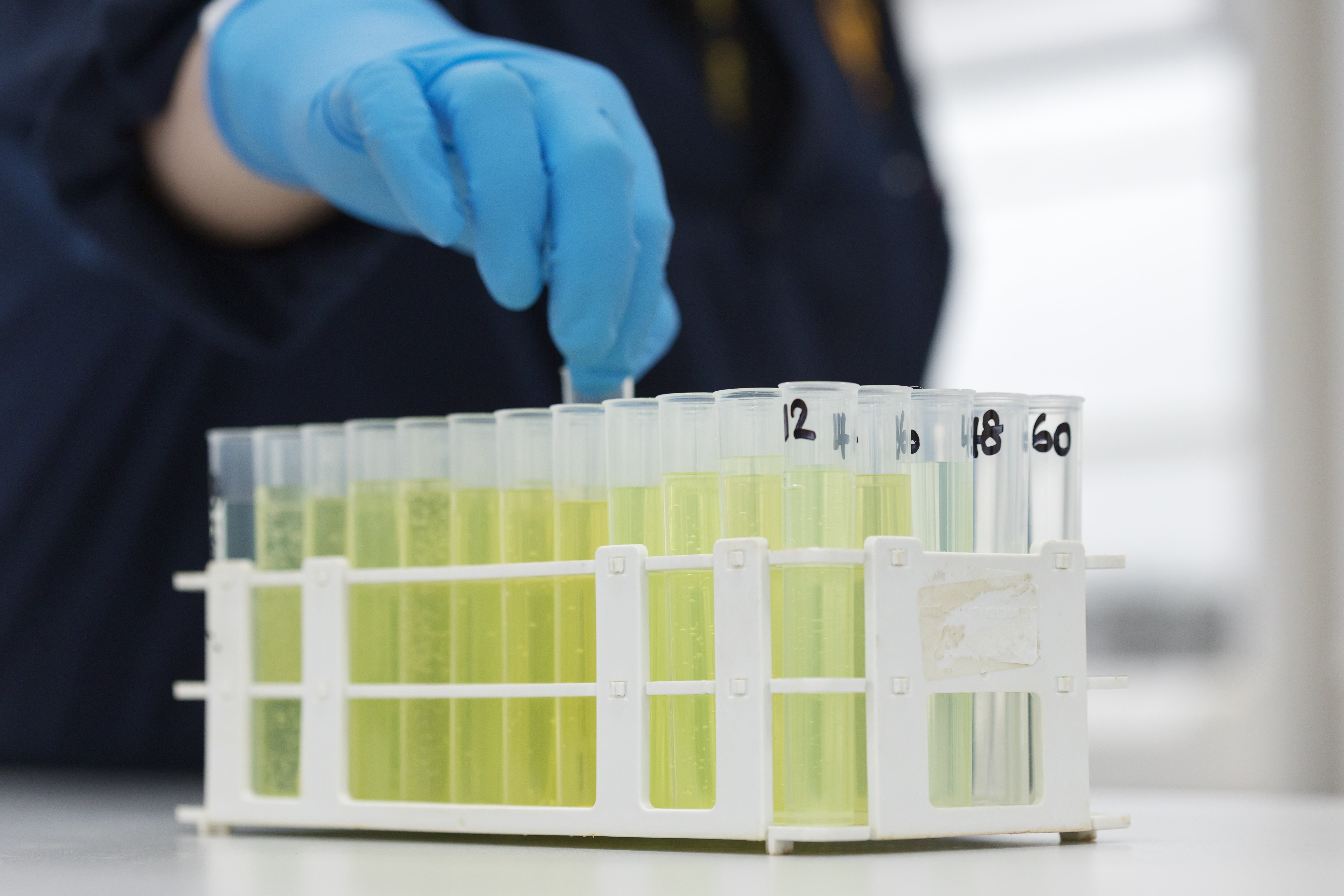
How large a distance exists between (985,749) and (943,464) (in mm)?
191

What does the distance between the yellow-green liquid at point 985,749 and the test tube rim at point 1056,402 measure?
0.65 ft

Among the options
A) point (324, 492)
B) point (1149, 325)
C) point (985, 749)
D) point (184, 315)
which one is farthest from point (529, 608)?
point (1149, 325)

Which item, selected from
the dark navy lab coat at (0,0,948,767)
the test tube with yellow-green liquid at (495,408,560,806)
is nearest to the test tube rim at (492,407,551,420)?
the test tube with yellow-green liquid at (495,408,560,806)

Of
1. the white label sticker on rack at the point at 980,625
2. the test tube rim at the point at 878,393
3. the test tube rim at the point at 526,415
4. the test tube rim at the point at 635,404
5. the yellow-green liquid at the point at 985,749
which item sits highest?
the test tube rim at the point at 878,393

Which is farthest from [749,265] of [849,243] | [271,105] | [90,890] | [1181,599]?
[1181,599]

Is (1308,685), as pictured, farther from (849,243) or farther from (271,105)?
(271,105)

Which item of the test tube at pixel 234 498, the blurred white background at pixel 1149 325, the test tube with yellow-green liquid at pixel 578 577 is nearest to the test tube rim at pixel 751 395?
the test tube with yellow-green liquid at pixel 578 577

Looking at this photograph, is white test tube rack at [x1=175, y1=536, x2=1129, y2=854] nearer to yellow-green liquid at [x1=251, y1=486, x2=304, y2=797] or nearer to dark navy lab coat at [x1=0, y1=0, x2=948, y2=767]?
yellow-green liquid at [x1=251, y1=486, x2=304, y2=797]

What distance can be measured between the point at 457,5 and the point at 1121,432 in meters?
2.45

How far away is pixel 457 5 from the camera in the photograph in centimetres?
164

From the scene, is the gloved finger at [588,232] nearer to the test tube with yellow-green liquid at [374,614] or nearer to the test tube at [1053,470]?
the test tube with yellow-green liquid at [374,614]

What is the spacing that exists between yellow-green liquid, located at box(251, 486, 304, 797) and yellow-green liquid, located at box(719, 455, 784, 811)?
0.39 metres

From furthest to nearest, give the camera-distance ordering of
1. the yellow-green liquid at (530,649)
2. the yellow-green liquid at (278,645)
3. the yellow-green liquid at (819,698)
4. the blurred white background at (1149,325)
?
the blurred white background at (1149,325)
the yellow-green liquid at (278,645)
the yellow-green liquid at (530,649)
the yellow-green liquid at (819,698)

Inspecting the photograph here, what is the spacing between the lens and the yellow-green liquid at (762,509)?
84cm
